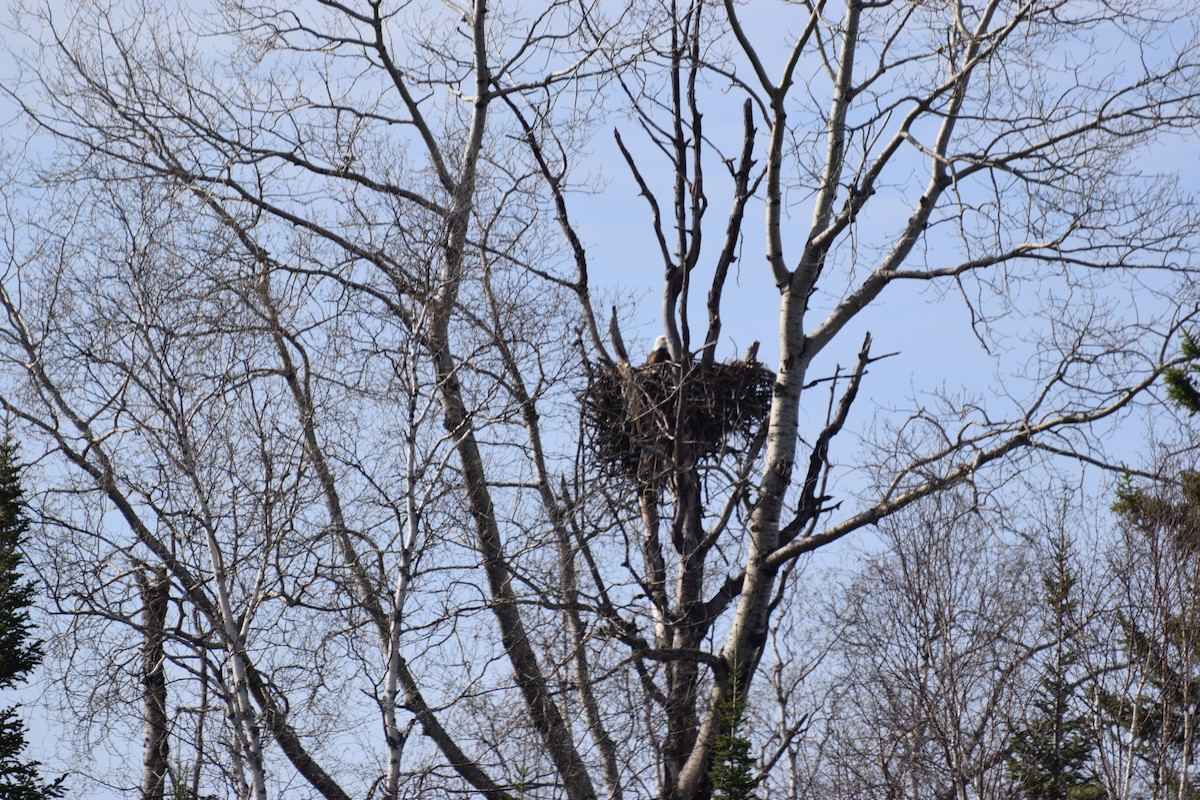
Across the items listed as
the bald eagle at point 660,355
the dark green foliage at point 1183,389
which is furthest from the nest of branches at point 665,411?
the dark green foliage at point 1183,389

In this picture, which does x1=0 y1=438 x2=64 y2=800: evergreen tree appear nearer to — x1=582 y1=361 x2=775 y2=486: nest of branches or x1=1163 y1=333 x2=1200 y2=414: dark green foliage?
x1=582 y1=361 x2=775 y2=486: nest of branches

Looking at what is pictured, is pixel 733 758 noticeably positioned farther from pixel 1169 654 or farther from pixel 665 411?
pixel 1169 654

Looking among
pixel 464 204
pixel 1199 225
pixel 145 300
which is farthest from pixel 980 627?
pixel 145 300

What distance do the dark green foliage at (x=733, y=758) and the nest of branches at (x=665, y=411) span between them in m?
1.90

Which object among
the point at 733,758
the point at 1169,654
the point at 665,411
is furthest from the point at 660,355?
the point at 1169,654

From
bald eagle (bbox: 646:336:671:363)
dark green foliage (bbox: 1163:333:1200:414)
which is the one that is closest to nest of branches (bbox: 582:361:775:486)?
bald eagle (bbox: 646:336:671:363)

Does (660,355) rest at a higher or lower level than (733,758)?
higher

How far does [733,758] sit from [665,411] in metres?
2.89

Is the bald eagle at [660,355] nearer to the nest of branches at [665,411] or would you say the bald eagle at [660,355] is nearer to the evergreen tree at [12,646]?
the nest of branches at [665,411]

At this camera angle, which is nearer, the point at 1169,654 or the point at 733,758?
the point at 733,758

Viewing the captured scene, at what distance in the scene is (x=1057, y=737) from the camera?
1714cm

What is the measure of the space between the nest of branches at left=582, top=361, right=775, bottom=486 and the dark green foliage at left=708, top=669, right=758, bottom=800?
6.22 ft

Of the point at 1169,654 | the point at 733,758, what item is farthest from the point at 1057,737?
the point at 733,758

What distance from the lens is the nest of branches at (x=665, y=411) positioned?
1236 centimetres
